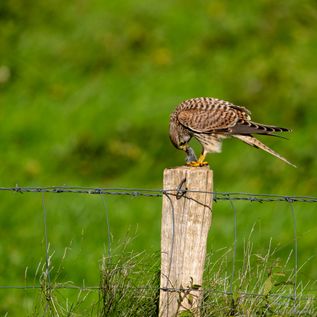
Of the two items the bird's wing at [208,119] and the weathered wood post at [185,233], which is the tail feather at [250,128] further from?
the weathered wood post at [185,233]

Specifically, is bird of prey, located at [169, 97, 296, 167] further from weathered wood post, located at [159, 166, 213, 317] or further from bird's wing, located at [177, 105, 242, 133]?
weathered wood post, located at [159, 166, 213, 317]

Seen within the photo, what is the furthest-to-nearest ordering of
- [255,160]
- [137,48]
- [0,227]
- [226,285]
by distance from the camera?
[137,48] → [255,160] → [0,227] → [226,285]

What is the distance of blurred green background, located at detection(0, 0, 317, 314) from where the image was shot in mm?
10336

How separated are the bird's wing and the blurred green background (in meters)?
1.90

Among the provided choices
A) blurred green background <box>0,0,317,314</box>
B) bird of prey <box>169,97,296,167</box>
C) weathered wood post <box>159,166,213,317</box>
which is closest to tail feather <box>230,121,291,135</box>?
bird of prey <box>169,97,296,167</box>

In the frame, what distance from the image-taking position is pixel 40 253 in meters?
9.59

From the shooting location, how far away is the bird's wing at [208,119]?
7.61m

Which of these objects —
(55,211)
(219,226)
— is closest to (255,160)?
(219,226)

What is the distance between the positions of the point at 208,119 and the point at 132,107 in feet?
19.9

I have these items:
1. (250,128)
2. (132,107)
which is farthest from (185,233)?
(132,107)

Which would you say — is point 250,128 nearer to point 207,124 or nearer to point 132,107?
point 207,124

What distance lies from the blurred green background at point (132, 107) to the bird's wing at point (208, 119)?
1902 mm

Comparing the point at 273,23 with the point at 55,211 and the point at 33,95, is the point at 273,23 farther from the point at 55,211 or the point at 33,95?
the point at 55,211

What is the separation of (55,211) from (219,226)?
2.08 metres
